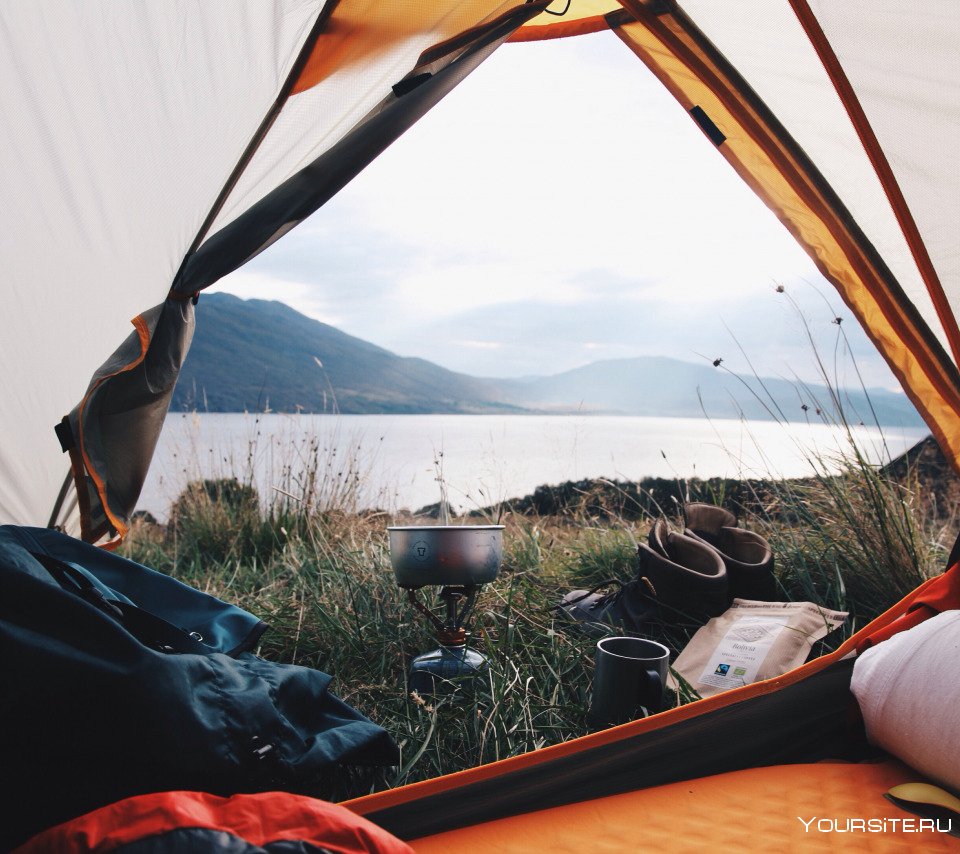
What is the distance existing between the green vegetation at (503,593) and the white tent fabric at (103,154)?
0.99 meters

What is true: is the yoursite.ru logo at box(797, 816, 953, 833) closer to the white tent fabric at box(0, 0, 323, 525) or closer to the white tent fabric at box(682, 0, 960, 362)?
the white tent fabric at box(682, 0, 960, 362)

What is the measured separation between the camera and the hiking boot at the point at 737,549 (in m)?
2.08

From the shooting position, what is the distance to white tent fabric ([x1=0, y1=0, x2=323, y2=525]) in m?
1.46

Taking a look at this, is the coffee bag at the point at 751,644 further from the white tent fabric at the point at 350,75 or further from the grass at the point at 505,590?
the white tent fabric at the point at 350,75

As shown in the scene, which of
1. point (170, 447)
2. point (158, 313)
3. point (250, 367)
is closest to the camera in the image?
point (158, 313)

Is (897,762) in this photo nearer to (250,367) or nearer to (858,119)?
(858,119)

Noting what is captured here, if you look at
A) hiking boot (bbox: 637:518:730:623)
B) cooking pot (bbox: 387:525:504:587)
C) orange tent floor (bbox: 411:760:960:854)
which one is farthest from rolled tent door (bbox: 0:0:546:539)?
hiking boot (bbox: 637:518:730:623)

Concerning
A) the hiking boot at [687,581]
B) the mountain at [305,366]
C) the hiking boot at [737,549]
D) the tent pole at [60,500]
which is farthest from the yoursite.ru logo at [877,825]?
the mountain at [305,366]

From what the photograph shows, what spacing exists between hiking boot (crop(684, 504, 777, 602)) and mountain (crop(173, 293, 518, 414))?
3501 cm

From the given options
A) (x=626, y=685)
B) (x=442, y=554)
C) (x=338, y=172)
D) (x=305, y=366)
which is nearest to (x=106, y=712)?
(x=442, y=554)

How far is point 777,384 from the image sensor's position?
248 centimetres

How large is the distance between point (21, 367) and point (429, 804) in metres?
1.37

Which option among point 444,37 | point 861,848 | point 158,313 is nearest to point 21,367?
point 158,313

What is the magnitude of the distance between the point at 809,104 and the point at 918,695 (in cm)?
132
